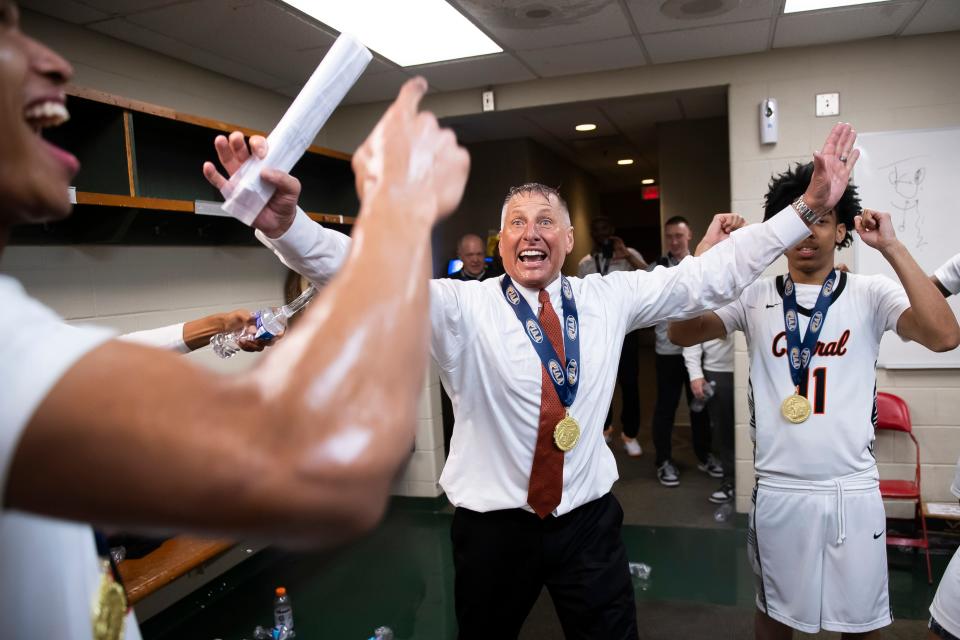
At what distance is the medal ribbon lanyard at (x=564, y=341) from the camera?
6.09 feet

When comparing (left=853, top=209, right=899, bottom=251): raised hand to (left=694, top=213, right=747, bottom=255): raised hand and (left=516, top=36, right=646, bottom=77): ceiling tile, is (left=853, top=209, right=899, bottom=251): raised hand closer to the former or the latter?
(left=694, top=213, right=747, bottom=255): raised hand

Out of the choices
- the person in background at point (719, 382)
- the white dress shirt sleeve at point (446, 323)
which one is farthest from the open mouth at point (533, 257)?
the person in background at point (719, 382)

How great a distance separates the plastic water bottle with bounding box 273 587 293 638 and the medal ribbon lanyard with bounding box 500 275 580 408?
189 centimetres

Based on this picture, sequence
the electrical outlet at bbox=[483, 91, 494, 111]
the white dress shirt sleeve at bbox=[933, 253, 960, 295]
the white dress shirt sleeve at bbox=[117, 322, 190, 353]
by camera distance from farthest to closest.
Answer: the electrical outlet at bbox=[483, 91, 494, 111] < the white dress shirt sleeve at bbox=[933, 253, 960, 295] < the white dress shirt sleeve at bbox=[117, 322, 190, 353]

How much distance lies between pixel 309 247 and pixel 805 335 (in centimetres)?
158

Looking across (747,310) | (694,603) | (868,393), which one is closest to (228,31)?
(747,310)

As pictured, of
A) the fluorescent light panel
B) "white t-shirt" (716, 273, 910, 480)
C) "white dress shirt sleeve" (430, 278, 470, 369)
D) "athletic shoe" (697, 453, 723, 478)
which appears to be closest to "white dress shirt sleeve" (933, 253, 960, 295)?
"white t-shirt" (716, 273, 910, 480)

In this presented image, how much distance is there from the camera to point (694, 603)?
302 centimetres

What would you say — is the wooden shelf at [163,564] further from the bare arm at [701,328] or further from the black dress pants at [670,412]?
the black dress pants at [670,412]

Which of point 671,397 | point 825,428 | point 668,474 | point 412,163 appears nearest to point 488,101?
point 671,397

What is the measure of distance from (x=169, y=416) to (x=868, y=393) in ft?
7.05

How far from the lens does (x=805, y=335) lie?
203cm

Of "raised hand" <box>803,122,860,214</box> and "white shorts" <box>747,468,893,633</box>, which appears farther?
"white shorts" <box>747,468,893,633</box>

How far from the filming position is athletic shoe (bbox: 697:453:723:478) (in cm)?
466
